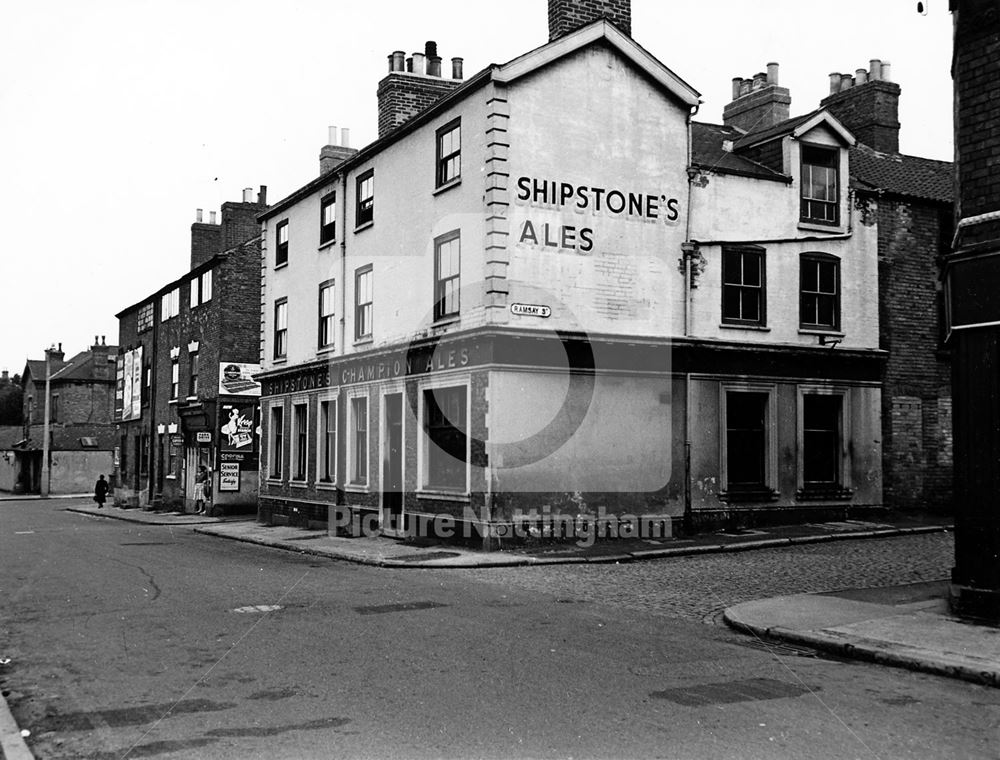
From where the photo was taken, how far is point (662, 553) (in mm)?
18469

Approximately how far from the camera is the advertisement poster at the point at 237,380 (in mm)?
35344

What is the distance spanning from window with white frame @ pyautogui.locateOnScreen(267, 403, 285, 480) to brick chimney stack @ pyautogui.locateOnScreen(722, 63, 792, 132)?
53.4 ft

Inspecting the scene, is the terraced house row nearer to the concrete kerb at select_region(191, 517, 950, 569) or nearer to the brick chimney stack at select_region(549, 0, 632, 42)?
the brick chimney stack at select_region(549, 0, 632, 42)

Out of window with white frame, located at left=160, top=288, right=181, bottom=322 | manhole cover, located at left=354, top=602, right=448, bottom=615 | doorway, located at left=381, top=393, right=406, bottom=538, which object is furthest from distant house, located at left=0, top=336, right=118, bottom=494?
manhole cover, located at left=354, top=602, right=448, bottom=615

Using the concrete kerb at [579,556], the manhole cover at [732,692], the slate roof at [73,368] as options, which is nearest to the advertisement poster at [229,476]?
the concrete kerb at [579,556]

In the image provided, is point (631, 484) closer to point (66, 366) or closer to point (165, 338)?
point (165, 338)

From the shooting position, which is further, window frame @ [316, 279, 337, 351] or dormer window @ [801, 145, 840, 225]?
window frame @ [316, 279, 337, 351]

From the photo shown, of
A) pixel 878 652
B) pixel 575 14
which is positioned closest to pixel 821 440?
pixel 575 14

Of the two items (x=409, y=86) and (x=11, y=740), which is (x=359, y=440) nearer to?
(x=409, y=86)

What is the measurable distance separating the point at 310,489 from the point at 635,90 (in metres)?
14.2

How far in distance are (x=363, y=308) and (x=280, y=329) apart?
635cm

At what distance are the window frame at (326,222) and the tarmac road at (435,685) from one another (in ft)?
49.7

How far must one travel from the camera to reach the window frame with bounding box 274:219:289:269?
3039 cm

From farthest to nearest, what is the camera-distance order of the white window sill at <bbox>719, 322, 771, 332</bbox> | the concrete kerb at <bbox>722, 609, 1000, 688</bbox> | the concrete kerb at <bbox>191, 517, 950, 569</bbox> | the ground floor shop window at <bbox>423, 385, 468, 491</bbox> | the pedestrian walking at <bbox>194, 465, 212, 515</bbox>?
the pedestrian walking at <bbox>194, 465, 212, 515</bbox> < the white window sill at <bbox>719, 322, 771, 332</bbox> < the ground floor shop window at <bbox>423, 385, 468, 491</bbox> < the concrete kerb at <bbox>191, 517, 950, 569</bbox> < the concrete kerb at <bbox>722, 609, 1000, 688</bbox>
